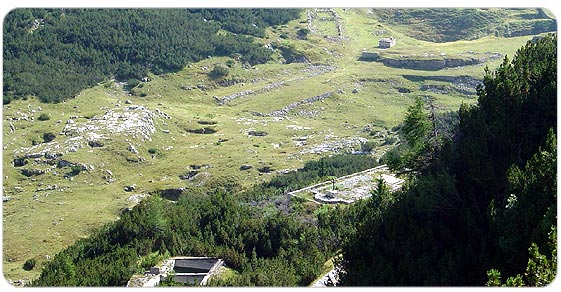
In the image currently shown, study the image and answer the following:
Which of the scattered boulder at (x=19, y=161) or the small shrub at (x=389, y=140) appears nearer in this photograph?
the scattered boulder at (x=19, y=161)

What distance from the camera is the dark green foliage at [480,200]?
1703 centimetres

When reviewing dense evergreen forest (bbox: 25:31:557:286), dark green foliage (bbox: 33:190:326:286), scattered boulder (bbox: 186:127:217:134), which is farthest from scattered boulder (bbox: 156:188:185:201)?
dense evergreen forest (bbox: 25:31:557:286)

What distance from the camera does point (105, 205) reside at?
49.4 meters

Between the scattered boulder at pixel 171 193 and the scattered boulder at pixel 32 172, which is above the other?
the scattered boulder at pixel 32 172

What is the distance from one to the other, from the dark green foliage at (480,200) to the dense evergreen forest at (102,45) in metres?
57.0

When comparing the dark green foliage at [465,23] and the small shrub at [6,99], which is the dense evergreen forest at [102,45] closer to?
the small shrub at [6,99]

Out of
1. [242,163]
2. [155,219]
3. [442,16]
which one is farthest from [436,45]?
[155,219]

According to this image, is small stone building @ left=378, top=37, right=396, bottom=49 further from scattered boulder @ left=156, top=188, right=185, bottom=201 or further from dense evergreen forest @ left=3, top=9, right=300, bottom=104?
scattered boulder @ left=156, top=188, right=185, bottom=201

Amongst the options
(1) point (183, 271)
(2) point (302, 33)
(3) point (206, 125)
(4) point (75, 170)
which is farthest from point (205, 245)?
(2) point (302, 33)

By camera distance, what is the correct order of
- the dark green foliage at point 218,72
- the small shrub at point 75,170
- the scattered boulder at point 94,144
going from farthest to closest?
the dark green foliage at point 218,72, the scattered boulder at point 94,144, the small shrub at point 75,170

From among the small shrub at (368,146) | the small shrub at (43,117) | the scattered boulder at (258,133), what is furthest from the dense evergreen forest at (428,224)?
the small shrub at (43,117)

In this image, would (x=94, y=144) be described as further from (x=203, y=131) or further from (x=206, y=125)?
(x=206, y=125)

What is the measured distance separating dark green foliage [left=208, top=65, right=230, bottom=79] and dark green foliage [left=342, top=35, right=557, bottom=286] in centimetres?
6609

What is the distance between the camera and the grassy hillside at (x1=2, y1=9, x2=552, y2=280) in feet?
163
